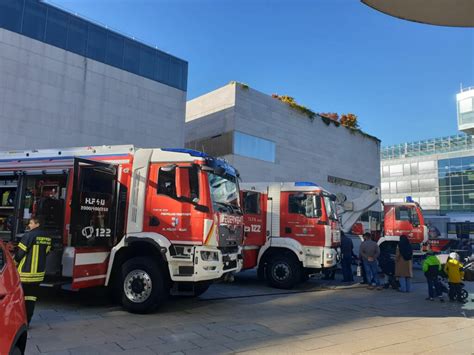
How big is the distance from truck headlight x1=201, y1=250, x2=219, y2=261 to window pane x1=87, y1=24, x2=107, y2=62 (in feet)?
72.8

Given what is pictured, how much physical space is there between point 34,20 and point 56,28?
1.29 meters

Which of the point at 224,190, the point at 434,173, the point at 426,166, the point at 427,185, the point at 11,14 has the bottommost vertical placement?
the point at 224,190

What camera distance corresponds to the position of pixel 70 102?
2436 cm

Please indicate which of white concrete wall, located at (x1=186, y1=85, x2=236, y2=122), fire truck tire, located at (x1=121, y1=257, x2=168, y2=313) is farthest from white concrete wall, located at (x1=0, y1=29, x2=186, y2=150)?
fire truck tire, located at (x1=121, y1=257, x2=168, y2=313)

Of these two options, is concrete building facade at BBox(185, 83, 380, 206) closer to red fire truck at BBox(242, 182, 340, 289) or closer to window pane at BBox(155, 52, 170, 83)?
window pane at BBox(155, 52, 170, 83)

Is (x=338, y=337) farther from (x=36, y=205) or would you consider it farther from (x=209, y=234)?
(x=36, y=205)

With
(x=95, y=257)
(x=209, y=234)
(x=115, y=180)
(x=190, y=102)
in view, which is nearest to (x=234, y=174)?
(x=209, y=234)

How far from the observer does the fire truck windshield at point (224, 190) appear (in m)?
7.51

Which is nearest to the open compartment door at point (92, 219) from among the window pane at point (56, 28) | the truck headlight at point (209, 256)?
the truck headlight at point (209, 256)

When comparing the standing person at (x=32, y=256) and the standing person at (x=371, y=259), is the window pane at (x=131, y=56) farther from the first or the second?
the standing person at (x=32, y=256)

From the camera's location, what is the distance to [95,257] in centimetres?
734

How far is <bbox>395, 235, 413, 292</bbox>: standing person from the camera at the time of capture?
10.8 m

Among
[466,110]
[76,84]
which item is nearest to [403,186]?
[466,110]

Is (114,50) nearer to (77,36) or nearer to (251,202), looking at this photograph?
(77,36)
